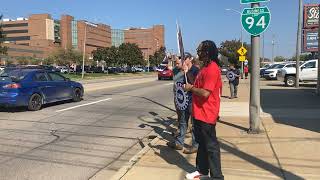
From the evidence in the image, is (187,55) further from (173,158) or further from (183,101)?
(173,158)

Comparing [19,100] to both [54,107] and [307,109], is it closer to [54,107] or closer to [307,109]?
[54,107]

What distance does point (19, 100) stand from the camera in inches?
627

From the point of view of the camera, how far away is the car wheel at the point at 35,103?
16.2m

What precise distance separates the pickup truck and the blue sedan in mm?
18427

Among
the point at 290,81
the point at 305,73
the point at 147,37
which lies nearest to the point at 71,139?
the point at 305,73

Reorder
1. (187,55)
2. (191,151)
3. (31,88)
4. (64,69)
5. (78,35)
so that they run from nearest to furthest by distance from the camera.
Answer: (187,55)
(191,151)
(31,88)
(64,69)
(78,35)

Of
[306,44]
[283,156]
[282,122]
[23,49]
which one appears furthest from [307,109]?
[23,49]

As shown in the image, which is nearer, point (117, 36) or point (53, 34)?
point (53, 34)

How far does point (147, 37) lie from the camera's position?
18500 centimetres

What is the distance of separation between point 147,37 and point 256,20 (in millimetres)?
175370

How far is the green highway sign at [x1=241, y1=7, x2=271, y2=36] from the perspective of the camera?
34.9 feet

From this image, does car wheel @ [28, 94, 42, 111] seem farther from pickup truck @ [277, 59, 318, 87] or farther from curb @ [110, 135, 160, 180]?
pickup truck @ [277, 59, 318, 87]

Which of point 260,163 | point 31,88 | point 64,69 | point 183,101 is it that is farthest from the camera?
point 64,69

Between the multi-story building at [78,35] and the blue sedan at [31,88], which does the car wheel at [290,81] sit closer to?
the blue sedan at [31,88]
